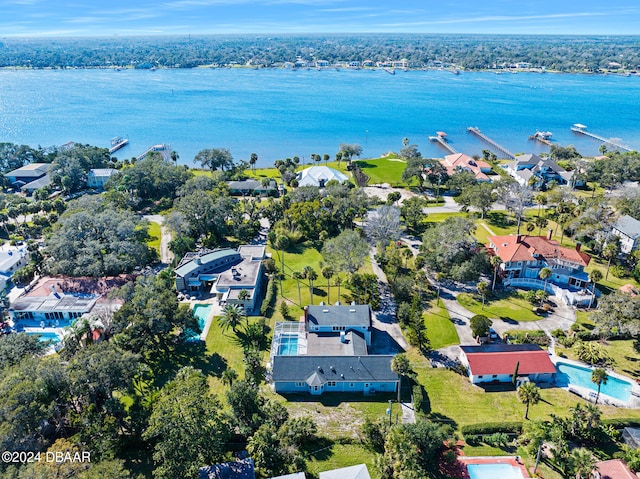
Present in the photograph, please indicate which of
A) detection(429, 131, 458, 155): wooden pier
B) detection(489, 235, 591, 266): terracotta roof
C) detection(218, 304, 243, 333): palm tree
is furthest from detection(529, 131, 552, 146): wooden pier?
detection(218, 304, 243, 333): palm tree

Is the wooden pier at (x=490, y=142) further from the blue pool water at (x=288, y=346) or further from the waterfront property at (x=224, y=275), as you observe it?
the blue pool water at (x=288, y=346)

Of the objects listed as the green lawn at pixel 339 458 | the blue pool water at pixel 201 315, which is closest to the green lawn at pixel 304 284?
the blue pool water at pixel 201 315

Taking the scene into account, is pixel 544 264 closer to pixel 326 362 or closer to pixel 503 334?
pixel 503 334

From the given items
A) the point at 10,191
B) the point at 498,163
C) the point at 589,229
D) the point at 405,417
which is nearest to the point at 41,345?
the point at 405,417

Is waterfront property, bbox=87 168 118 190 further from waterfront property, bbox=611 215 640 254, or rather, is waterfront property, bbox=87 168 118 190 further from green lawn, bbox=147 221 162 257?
waterfront property, bbox=611 215 640 254

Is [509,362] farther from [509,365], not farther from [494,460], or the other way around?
[494,460]

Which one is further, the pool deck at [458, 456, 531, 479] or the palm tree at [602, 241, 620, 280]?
the palm tree at [602, 241, 620, 280]
